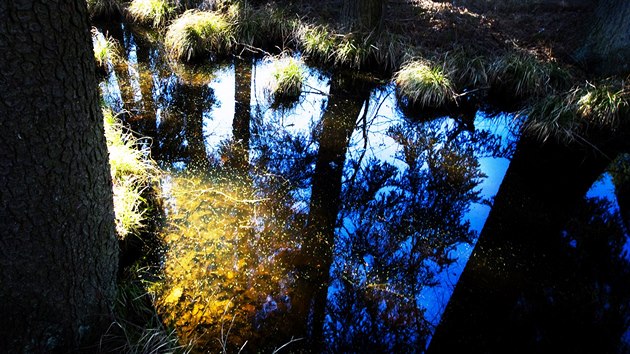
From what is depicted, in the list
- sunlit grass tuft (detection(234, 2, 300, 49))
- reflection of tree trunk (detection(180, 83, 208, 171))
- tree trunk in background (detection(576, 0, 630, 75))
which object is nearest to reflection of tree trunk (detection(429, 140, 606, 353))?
tree trunk in background (detection(576, 0, 630, 75))

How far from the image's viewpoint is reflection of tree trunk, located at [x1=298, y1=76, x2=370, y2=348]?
2.88 m

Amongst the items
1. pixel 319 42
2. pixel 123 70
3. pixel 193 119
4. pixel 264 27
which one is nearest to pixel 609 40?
pixel 319 42

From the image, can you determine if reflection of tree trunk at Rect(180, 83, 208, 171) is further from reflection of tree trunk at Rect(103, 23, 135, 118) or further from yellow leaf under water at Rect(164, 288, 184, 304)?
yellow leaf under water at Rect(164, 288, 184, 304)

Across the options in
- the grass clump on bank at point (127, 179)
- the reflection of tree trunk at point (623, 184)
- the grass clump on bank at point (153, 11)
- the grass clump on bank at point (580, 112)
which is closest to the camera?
the grass clump on bank at point (127, 179)

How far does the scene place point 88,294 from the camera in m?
2.05

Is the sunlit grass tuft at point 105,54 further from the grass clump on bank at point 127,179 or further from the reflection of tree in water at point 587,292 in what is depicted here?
the reflection of tree in water at point 587,292

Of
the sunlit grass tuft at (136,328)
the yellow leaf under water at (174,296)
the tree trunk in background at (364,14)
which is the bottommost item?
the yellow leaf under water at (174,296)

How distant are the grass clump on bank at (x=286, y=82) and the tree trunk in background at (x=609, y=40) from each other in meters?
4.26

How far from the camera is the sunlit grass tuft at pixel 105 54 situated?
540 cm

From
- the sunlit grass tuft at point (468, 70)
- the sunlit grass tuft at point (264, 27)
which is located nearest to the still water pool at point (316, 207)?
the sunlit grass tuft at point (468, 70)

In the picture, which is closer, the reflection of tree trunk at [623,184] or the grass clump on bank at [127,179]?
the grass clump on bank at [127,179]

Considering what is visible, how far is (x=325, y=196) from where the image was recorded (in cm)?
385

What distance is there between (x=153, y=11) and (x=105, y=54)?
1767 millimetres

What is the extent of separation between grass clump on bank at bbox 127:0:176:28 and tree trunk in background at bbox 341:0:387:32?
9.71ft
